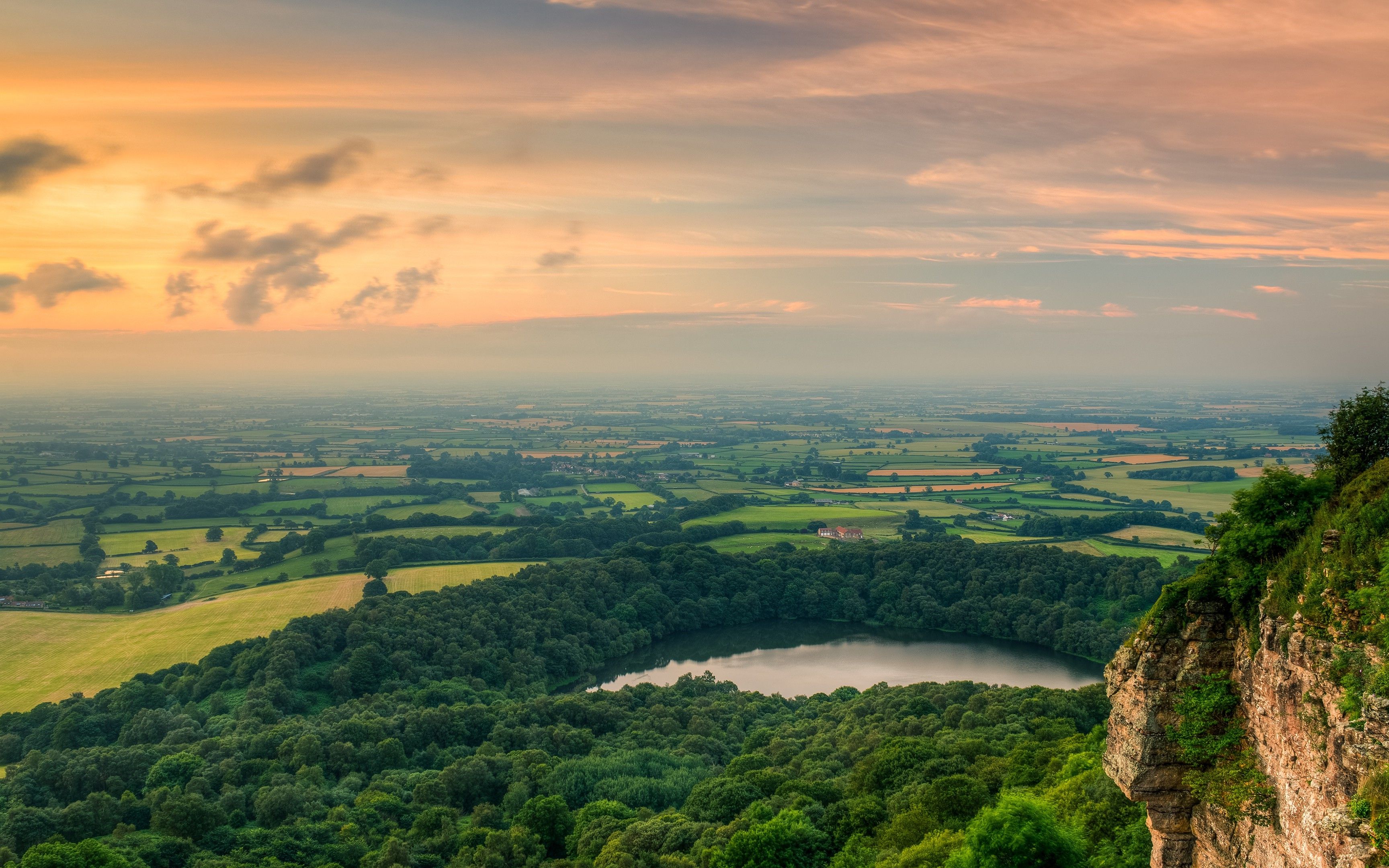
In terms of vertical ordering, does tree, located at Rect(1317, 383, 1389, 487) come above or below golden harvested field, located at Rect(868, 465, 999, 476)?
above

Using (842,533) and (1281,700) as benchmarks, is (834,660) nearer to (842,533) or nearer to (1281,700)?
(842,533)

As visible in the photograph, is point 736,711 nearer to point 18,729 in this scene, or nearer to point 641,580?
point 641,580

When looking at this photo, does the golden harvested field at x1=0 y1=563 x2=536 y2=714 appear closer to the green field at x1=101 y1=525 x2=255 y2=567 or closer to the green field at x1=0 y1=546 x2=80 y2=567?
the green field at x1=101 y1=525 x2=255 y2=567

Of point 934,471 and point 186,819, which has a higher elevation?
point 934,471

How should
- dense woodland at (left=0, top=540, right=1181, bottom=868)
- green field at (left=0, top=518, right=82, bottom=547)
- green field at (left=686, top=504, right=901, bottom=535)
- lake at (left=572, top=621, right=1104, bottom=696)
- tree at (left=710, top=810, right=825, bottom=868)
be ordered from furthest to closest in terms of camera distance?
green field at (left=686, top=504, right=901, bottom=535) → green field at (left=0, top=518, right=82, bottom=547) → lake at (left=572, top=621, right=1104, bottom=696) → dense woodland at (left=0, top=540, right=1181, bottom=868) → tree at (left=710, top=810, right=825, bottom=868)

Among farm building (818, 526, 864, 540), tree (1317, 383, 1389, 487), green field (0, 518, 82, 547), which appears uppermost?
tree (1317, 383, 1389, 487)

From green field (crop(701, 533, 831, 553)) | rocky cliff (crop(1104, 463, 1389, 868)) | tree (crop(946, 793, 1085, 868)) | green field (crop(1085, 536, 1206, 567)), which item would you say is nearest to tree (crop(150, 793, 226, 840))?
tree (crop(946, 793, 1085, 868))

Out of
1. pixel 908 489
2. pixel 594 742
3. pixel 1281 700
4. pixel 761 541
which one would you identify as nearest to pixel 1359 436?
pixel 1281 700

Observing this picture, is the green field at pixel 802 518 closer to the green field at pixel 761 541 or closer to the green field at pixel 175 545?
the green field at pixel 761 541

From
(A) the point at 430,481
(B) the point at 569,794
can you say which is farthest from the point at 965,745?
(A) the point at 430,481
